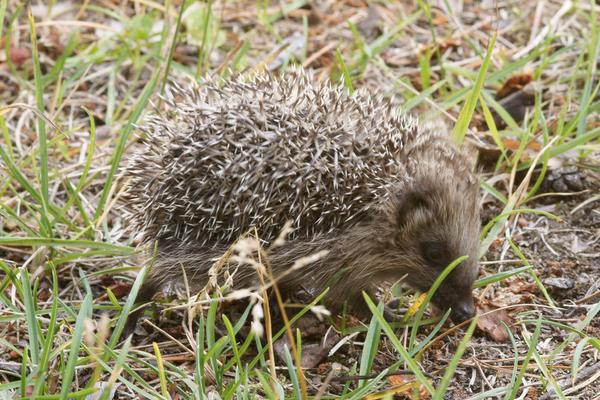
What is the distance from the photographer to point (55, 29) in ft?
25.4

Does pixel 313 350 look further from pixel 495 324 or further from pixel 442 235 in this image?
pixel 495 324

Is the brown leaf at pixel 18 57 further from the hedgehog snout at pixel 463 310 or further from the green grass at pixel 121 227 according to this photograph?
the hedgehog snout at pixel 463 310

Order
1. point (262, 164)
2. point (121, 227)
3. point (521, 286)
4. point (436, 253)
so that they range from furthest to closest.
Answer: point (121, 227) < point (521, 286) < point (436, 253) < point (262, 164)

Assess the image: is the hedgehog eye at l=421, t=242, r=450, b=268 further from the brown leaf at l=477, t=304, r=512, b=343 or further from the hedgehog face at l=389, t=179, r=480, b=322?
the brown leaf at l=477, t=304, r=512, b=343

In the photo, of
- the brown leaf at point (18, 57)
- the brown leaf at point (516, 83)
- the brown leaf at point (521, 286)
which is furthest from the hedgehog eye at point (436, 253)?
the brown leaf at point (18, 57)

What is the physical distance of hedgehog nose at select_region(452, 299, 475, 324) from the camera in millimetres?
4797

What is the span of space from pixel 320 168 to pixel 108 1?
4.33m

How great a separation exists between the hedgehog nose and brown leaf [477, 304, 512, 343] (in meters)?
0.15

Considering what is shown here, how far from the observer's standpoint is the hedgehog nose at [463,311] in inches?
189

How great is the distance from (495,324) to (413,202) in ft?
2.81

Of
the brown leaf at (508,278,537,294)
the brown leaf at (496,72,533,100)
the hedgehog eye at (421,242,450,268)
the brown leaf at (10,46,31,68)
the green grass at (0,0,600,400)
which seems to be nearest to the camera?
the green grass at (0,0,600,400)

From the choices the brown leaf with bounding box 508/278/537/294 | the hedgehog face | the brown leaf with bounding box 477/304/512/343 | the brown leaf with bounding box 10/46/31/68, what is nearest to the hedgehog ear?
the hedgehog face

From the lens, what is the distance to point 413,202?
480cm

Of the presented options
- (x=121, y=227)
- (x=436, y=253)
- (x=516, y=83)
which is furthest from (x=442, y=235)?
(x=516, y=83)
